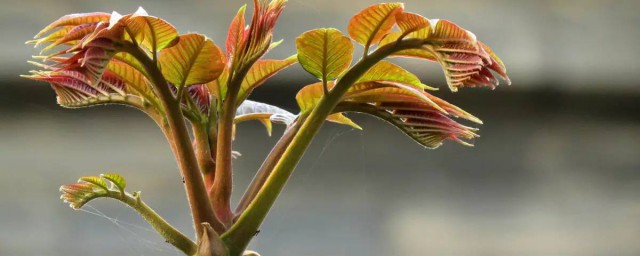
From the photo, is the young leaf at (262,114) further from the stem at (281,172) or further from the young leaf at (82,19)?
the young leaf at (82,19)

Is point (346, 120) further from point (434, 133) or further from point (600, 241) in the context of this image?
point (600, 241)

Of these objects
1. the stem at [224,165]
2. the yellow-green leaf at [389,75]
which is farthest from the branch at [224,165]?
the yellow-green leaf at [389,75]

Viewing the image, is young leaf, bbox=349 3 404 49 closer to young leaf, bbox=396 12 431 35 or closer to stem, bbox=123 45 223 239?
young leaf, bbox=396 12 431 35

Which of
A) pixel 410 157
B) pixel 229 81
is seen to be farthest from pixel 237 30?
pixel 410 157

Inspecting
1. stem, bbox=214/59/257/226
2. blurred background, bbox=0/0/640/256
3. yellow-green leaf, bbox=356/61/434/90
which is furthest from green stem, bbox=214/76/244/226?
blurred background, bbox=0/0/640/256

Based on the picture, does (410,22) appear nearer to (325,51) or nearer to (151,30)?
(325,51)

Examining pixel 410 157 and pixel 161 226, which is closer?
pixel 161 226
